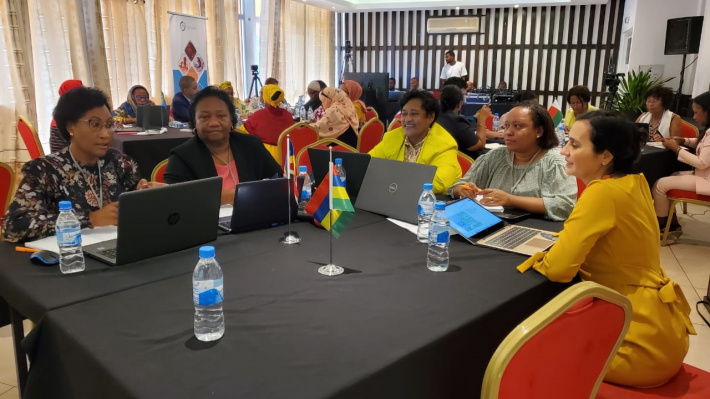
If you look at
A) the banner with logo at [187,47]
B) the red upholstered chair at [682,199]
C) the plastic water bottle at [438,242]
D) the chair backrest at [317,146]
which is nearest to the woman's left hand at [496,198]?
the plastic water bottle at [438,242]

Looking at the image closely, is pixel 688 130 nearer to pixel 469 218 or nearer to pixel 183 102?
pixel 469 218

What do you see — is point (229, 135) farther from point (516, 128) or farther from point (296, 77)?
point (296, 77)

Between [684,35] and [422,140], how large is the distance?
6097 millimetres

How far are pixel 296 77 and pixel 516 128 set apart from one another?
30.0 ft

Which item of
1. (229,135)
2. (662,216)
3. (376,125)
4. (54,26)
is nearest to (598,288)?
(229,135)

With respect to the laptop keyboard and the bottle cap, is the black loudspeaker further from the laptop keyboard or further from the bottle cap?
the bottle cap

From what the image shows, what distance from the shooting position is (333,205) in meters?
1.58

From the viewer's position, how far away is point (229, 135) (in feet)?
8.56

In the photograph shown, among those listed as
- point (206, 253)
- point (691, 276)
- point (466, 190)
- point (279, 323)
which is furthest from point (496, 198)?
point (691, 276)

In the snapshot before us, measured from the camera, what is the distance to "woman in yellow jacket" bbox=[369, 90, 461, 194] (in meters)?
2.95

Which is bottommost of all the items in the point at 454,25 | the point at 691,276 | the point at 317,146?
the point at 691,276

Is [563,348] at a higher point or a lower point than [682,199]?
higher

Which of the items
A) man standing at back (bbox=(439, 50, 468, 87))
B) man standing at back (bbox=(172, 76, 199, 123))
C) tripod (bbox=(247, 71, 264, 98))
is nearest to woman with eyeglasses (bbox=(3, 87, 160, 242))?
man standing at back (bbox=(172, 76, 199, 123))

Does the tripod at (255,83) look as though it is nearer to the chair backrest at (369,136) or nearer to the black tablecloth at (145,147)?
the chair backrest at (369,136)
